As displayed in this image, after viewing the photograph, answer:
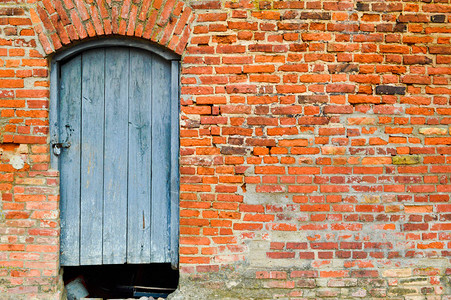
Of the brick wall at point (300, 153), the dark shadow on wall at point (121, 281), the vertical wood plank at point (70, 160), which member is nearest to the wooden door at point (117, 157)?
the vertical wood plank at point (70, 160)

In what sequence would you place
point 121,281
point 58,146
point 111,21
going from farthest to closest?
1. point 121,281
2. point 58,146
3. point 111,21

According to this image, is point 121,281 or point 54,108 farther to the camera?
point 121,281

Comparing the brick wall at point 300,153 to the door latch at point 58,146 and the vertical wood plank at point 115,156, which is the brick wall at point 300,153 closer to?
the door latch at point 58,146

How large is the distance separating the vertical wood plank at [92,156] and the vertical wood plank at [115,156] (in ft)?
0.15

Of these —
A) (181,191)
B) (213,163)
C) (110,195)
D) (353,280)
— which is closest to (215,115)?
(213,163)

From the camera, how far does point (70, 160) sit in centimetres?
297

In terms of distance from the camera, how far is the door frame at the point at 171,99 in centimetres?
290

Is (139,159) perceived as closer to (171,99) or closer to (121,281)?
(171,99)

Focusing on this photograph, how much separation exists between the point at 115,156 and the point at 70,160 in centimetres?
39

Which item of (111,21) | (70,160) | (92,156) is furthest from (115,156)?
(111,21)

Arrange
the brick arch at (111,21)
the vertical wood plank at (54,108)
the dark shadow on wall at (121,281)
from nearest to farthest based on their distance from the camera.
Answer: the brick arch at (111,21) < the vertical wood plank at (54,108) < the dark shadow on wall at (121,281)

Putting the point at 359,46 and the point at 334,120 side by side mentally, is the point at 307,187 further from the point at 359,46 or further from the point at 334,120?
the point at 359,46

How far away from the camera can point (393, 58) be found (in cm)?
286

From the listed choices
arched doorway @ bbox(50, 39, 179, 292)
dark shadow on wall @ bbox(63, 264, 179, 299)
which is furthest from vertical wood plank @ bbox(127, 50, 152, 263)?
dark shadow on wall @ bbox(63, 264, 179, 299)
